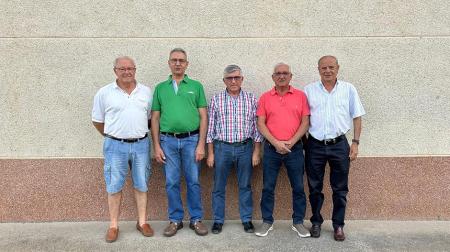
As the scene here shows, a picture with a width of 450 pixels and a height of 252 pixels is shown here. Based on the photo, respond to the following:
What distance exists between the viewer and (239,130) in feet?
13.0

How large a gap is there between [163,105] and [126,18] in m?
1.24

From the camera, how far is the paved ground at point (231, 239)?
3777 millimetres

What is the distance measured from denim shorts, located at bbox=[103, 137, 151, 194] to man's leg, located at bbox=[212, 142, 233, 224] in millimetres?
745

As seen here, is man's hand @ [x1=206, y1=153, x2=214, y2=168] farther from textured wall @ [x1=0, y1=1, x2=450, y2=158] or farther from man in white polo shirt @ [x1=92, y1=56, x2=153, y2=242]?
textured wall @ [x1=0, y1=1, x2=450, y2=158]

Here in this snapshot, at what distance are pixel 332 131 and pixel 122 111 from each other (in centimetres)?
211

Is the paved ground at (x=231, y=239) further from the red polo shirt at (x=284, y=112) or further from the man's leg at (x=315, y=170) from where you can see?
the red polo shirt at (x=284, y=112)

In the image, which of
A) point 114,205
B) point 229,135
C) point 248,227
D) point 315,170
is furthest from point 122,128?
point 315,170

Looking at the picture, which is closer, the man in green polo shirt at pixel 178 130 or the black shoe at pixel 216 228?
the man in green polo shirt at pixel 178 130

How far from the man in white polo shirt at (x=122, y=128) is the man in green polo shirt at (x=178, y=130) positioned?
0.15 metres

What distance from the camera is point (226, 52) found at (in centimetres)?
448

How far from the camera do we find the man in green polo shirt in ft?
13.0

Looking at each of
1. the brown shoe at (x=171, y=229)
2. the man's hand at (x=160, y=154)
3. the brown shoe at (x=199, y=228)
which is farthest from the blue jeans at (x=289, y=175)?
the man's hand at (x=160, y=154)

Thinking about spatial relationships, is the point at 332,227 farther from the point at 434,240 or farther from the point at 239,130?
the point at 239,130

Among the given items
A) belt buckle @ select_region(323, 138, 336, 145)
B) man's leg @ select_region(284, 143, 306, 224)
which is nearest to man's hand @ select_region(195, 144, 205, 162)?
man's leg @ select_region(284, 143, 306, 224)
